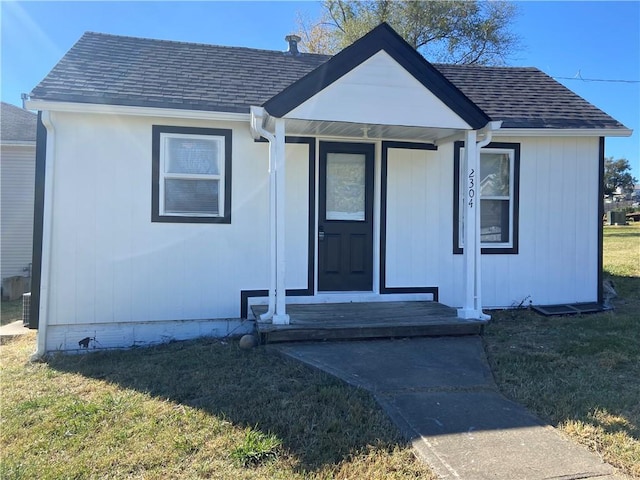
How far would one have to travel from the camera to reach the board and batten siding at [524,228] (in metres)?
6.88

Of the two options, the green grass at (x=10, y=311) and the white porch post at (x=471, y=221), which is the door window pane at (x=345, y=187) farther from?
the green grass at (x=10, y=311)

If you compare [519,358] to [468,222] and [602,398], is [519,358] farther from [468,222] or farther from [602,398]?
[468,222]

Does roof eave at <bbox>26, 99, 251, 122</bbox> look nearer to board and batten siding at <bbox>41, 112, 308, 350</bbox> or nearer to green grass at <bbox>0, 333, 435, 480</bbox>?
board and batten siding at <bbox>41, 112, 308, 350</bbox>

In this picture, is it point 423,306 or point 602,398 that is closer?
point 602,398

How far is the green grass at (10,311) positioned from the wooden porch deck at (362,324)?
4.93m

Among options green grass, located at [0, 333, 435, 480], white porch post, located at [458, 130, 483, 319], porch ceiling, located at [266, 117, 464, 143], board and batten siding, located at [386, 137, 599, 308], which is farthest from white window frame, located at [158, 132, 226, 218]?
white porch post, located at [458, 130, 483, 319]

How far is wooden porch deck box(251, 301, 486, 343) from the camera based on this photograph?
5156 millimetres

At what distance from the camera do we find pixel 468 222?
233 inches

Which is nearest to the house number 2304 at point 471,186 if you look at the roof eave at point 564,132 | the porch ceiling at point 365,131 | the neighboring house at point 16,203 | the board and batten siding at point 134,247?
the porch ceiling at point 365,131

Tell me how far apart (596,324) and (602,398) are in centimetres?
299

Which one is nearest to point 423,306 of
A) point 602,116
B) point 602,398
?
point 602,398

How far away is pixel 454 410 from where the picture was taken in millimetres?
3525

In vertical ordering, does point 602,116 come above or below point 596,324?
above

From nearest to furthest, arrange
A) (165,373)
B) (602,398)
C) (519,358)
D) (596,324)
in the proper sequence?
(602,398), (165,373), (519,358), (596,324)
